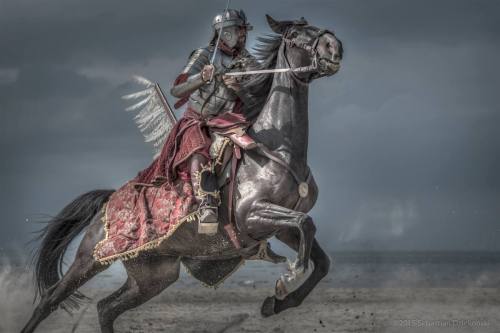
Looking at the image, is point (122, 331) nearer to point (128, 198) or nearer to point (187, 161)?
point (128, 198)

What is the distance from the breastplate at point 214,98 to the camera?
387 inches

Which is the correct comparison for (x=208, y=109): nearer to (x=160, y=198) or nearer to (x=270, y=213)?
(x=160, y=198)

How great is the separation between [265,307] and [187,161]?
1.93 metres

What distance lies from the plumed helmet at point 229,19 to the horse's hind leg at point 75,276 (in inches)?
118

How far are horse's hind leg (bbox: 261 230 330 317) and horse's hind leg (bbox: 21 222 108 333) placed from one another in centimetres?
236

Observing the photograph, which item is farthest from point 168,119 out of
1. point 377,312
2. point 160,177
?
point 377,312

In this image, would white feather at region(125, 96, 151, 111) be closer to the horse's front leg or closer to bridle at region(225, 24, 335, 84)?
bridle at region(225, 24, 335, 84)

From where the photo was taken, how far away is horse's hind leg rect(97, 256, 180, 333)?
10570mm

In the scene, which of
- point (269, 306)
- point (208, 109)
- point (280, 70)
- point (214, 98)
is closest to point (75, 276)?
point (269, 306)

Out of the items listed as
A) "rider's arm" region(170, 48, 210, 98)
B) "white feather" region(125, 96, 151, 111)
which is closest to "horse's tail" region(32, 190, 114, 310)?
"white feather" region(125, 96, 151, 111)

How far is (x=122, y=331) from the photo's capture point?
1306cm

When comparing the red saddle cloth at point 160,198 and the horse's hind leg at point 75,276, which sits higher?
the red saddle cloth at point 160,198

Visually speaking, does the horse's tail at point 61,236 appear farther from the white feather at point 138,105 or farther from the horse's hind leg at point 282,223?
the horse's hind leg at point 282,223

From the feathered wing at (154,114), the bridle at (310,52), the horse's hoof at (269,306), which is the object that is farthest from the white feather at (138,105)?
the horse's hoof at (269,306)
